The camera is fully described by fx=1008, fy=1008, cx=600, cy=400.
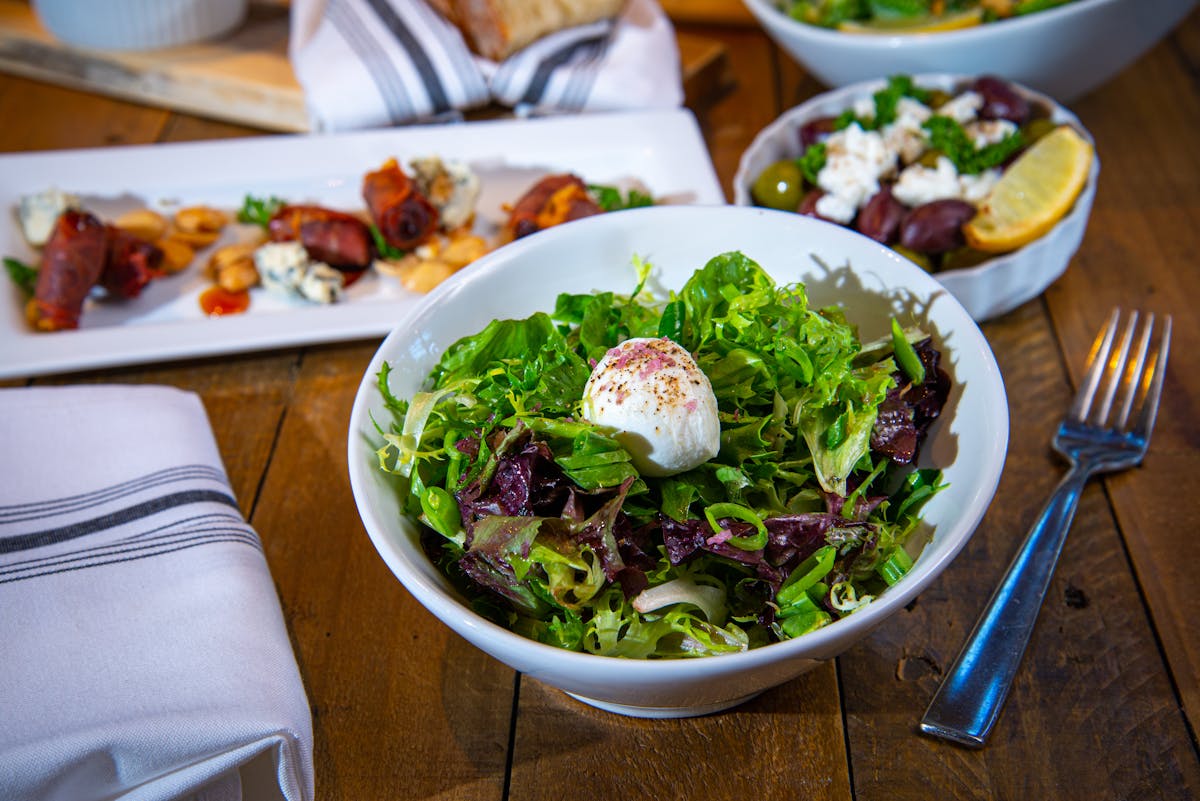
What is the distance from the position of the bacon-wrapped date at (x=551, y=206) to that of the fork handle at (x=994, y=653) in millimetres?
861

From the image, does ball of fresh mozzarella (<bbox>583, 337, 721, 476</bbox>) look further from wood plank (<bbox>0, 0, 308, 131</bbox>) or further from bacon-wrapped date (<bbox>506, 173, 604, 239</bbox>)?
wood plank (<bbox>0, 0, 308, 131</bbox>)

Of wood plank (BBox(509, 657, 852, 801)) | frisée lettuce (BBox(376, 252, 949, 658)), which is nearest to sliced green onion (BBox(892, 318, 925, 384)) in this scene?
frisée lettuce (BBox(376, 252, 949, 658))

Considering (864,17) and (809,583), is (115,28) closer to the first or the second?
(864,17)

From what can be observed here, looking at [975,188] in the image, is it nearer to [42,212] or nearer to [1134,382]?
[1134,382]

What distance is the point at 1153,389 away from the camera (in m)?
1.34

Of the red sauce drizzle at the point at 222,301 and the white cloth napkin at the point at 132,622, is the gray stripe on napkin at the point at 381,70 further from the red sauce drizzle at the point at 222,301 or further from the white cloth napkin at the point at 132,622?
the white cloth napkin at the point at 132,622

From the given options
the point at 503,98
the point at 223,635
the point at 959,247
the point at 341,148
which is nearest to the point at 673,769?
the point at 223,635

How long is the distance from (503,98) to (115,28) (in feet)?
2.85

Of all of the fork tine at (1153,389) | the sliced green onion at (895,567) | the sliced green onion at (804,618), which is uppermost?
the sliced green onion at (804,618)

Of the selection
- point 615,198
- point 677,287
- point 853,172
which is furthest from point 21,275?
point 853,172

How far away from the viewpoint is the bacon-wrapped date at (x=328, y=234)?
166cm

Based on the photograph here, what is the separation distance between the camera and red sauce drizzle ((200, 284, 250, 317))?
1.62 m

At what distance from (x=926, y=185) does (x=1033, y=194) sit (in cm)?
16

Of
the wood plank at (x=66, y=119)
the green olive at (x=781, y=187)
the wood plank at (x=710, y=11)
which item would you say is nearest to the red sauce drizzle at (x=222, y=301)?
the wood plank at (x=66, y=119)
